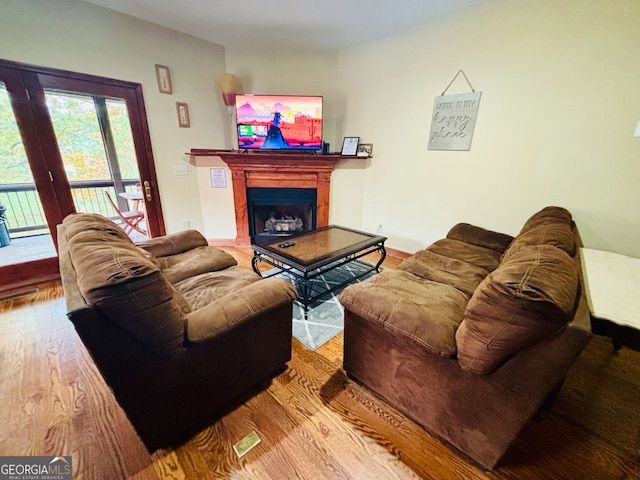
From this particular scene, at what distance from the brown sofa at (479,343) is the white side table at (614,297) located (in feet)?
0.40

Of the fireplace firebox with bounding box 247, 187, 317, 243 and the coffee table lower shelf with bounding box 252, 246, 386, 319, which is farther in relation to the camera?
the fireplace firebox with bounding box 247, 187, 317, 243

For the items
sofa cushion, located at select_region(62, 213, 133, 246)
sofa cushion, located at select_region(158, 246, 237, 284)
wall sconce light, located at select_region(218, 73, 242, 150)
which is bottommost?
sofa cushion, located at select_region(158, 246, 237, 284)

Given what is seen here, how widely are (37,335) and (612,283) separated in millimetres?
3586

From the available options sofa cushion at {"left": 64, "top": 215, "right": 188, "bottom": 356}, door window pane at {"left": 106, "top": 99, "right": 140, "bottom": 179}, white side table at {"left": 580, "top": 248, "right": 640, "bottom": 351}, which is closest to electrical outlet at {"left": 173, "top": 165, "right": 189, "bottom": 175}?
door window pane at {"left": 106, "top": 99, "right": 140, "bottom": 179}

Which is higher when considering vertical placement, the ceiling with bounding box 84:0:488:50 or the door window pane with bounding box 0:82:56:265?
the ceiling with bounding box 84:0:488:50

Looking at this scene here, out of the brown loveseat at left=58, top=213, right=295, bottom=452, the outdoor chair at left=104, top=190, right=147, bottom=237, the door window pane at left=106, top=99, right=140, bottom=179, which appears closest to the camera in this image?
the brown loveseat at left=58, top=213, right=295, bottom=452

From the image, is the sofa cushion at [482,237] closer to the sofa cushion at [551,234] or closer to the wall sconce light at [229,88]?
the sofa cushion at [551,234]

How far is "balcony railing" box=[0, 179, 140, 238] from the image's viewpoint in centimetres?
246

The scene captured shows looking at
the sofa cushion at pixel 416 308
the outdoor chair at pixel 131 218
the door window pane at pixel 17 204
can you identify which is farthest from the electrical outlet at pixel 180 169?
the sofa cushion at pixel 416 308

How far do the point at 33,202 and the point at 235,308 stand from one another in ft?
9.36

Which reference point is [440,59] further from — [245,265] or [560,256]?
[245,265]

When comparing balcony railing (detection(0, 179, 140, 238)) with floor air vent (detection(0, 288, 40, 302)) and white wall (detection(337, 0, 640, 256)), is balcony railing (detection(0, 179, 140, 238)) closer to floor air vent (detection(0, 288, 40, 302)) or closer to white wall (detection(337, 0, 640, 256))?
floor air vent (detection(0, 288, 40, 302))

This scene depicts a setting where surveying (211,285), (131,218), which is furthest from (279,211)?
(211,285)

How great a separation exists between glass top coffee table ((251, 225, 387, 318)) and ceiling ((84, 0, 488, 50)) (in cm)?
215
